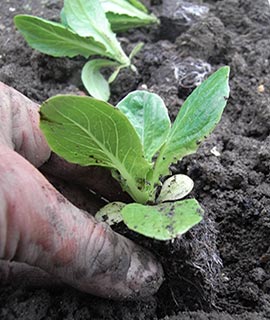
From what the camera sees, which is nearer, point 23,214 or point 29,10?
point 23,214

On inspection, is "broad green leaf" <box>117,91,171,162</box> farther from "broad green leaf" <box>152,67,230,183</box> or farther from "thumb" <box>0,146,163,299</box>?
"thumb" <box>0,146,163,299</box>

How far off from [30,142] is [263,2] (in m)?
1.16

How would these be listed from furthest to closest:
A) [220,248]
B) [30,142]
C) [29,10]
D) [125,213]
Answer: [29,10] < [220,248] < [30,142] < [125,213]

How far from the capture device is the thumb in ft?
2.60

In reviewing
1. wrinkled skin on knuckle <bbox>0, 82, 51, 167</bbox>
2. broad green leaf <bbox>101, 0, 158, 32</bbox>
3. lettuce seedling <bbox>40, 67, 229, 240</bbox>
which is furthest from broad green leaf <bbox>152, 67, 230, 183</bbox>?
broad green leaf <bbox>101, 0, 158, 32</bbox>

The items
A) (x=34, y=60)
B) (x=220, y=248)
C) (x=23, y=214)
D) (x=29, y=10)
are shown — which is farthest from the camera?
(x=29, y=10)

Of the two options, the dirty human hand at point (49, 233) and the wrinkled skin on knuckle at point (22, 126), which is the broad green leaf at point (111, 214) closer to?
the dirty human hand at point (49, 233)

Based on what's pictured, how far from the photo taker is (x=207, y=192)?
4.17ft

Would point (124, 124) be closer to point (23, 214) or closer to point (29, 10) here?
point (23, 214)

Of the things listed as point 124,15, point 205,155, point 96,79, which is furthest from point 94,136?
point 124,15

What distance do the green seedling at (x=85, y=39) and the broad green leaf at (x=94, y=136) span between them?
52 centimetres

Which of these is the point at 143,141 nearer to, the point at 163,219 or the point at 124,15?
the point at 163,219

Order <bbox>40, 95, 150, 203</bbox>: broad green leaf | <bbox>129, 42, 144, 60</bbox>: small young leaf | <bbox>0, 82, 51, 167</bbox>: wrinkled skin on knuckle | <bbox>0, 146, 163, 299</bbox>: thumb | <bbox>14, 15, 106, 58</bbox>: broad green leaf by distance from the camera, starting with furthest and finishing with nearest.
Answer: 1. <bbox>129, 42, 144, 60</bbox>: small young leaf
2. <bbox>14, 15, 106, 58</bbox>: broad green leaf
3. <bbox>0, 82, 51, 167</bbox>: wrinkled skin on knuckle
4. <bbox>40, 95, 150, 203</bbox>: broad green leaf
5. <bbox>0, 146, 163, 299</bbox>: thumb

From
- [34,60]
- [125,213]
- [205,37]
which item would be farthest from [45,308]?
[205,37]
